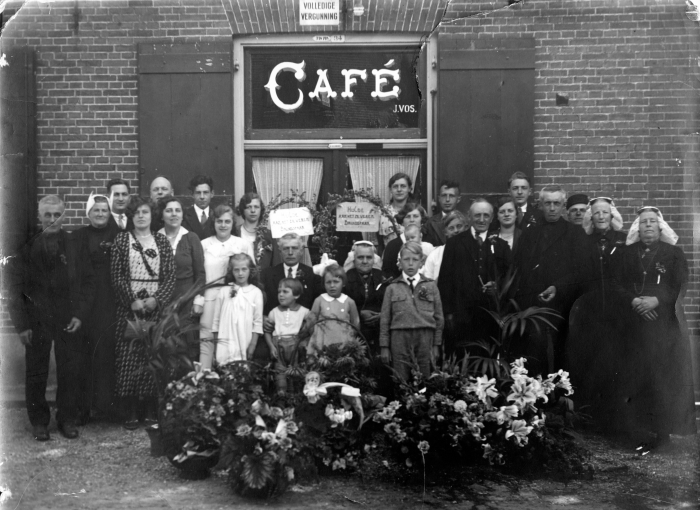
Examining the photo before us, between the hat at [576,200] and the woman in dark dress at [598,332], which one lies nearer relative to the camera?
the woman in dark dress at [598,332]

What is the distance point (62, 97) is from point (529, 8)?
A: 4.27 metres

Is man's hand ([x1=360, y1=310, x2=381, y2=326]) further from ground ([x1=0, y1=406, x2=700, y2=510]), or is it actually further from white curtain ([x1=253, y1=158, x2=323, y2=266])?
white curtain ([x1=253, y1=158, x2=323, y2=266])

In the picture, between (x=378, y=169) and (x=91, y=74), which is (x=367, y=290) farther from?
(x=91, y=74)

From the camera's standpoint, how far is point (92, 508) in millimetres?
5090

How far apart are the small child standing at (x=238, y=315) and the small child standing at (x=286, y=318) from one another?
0.13 m

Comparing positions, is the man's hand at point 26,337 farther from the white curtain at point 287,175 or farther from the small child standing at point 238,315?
the white curtain at point 287,175

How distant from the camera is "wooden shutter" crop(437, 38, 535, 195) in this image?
6.68 meters

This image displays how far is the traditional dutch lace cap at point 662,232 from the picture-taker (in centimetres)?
624

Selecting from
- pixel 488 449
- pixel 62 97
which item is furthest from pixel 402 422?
pixel 62 97

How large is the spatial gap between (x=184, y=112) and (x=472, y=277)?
3016 mm

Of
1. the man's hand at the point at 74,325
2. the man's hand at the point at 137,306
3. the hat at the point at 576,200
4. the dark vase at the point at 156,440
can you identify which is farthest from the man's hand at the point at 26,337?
the hat at the point at 576,200

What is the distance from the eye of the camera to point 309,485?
5312 mm

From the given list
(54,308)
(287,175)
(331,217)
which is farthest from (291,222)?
(54,308)

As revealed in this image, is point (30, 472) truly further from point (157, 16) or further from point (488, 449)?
point (157, 16)
